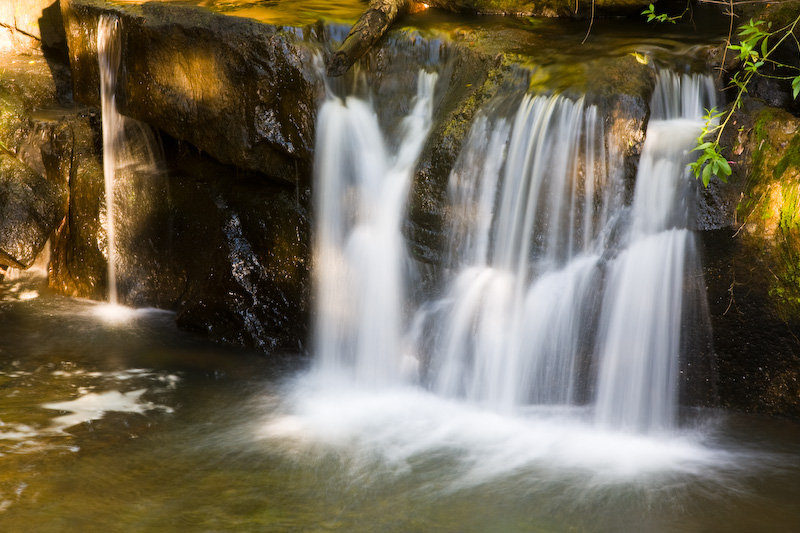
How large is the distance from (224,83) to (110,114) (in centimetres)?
143

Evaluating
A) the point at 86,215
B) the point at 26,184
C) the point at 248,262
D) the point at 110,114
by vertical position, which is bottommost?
the point at 248,262

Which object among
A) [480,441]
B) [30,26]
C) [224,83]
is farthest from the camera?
[30,26]

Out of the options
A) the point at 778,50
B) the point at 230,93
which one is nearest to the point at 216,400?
the point at 230,93

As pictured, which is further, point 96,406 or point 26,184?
point 26,184

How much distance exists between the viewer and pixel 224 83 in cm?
675

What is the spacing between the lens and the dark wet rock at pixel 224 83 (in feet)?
21.7

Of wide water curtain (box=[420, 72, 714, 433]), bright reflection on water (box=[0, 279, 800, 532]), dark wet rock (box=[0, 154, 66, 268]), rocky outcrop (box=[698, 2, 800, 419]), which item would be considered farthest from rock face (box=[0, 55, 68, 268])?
rocky outcrop (box=[698, 2, 800, 419])

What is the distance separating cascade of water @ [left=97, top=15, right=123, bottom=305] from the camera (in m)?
7.22

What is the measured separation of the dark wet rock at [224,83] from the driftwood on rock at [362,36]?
8.1 inches

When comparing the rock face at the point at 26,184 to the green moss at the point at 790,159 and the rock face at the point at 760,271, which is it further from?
the green moss at the point at 790,159

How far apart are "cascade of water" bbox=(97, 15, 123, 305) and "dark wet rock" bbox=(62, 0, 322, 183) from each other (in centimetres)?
12

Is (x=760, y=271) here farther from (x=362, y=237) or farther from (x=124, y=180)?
(x=124, y=180)

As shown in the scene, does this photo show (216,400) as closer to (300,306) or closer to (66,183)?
(300,306)

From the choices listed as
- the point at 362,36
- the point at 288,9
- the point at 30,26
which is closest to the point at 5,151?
the point at 30,26
